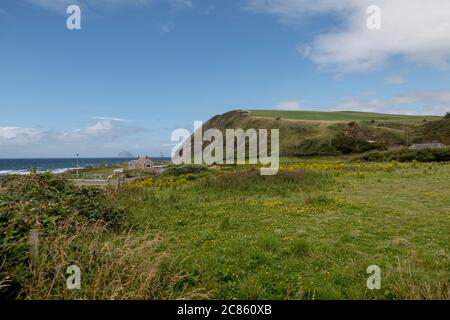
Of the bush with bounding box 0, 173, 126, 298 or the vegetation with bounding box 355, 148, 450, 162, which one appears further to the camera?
the vegetation with bounding box 355, 148, 450, 162

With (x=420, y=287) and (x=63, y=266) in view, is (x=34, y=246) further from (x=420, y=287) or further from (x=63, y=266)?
(x=420, y=287)

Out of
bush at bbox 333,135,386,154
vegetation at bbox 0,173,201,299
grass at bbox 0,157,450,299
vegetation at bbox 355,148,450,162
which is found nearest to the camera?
vegetation at bbox 0,173,201,299

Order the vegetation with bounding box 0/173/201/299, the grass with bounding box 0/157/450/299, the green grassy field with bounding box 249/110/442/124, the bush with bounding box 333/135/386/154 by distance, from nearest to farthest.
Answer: the vegetation with bounding box 0/173/201/299
the grass with bounding box 0/157/450/299
the bush with bounding box 333/135/386/154
the green grassy field with bounding box 249/110/442/124

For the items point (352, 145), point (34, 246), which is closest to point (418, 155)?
point (352, 145)

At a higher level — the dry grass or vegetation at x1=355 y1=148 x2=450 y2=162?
vegetation at x1=355 y1=148 x2=450 y2=162

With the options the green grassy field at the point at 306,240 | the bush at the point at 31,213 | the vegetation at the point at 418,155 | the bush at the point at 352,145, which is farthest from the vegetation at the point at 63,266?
the bush at the point at 352,145

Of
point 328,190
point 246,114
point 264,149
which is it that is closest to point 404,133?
point 264,149

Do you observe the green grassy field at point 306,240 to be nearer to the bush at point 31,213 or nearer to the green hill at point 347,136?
the bush at point 31,213

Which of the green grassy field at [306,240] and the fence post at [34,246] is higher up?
the fence post at [34,246]

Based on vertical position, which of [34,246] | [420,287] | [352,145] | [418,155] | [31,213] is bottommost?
[420,287]

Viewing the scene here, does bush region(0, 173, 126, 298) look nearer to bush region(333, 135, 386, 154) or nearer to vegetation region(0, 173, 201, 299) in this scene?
vegetation region(0, 173, 201, 299)

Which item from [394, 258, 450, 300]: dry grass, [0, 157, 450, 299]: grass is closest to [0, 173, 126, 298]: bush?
[0, 157, 450, 299]: grass

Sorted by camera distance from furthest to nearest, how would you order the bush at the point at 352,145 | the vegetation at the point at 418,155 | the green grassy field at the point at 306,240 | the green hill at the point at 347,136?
the green hill at the point at 347,136, the bush at the point at 352,145, the vegetation at the point at 418,155, the green grassy field at the point at 306,240
